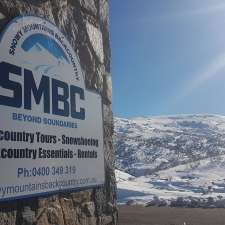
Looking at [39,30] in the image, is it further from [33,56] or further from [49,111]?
[49,111]

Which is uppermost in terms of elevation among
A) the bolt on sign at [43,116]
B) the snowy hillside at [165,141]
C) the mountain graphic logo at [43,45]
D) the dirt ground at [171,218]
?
the snowy hillside at [165,141]

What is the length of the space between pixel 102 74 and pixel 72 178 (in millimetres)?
1090

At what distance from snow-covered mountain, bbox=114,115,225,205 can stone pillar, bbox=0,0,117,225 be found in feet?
109

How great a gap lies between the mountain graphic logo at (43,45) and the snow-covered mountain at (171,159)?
34.0 m

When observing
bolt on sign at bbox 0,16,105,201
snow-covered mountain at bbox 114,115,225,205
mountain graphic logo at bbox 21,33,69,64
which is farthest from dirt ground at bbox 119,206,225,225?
mountain graphic logo at bbox 21,33,69,64

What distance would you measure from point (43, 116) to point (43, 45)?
0.47 metres

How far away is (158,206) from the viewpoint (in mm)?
35438

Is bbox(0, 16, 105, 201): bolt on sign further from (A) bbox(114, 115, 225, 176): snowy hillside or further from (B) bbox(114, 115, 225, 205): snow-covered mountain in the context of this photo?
(A) bbox(114, 115, 225, 176): snowy hillside

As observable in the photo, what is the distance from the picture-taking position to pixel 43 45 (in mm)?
3156

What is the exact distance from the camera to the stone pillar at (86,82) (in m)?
2.92

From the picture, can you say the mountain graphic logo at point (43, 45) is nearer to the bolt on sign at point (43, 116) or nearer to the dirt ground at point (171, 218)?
Result: the bolt on sign at point (43, 116)

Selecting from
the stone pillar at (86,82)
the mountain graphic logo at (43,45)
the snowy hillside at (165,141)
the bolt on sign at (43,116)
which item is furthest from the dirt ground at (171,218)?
the snowy hillside at (165,141)

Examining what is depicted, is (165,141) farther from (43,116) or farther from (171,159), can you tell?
(43,116)

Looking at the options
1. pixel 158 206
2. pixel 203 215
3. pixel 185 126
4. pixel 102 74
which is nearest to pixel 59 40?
pixel 102 74
